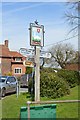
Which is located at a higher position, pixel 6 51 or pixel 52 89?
pixel 6 51

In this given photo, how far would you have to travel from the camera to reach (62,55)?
67.7m

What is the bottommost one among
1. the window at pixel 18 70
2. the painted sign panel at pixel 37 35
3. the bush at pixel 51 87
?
the window at pixel 18 70

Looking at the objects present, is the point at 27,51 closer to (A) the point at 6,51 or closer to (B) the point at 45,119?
(B) the point at 45,119

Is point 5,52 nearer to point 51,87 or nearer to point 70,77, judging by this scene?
point 70,77

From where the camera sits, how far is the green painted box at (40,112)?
274 inches

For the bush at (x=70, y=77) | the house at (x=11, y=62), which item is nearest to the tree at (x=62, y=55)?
the house at (x=11, y=62)

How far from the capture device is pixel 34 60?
1193 centimetres

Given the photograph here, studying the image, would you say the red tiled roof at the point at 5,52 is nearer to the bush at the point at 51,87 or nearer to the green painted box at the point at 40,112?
the bush at the point at 51,87

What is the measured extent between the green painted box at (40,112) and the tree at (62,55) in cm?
5914

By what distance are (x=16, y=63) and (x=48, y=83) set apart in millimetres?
42893

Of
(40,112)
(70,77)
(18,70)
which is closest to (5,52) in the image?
→ (18,70)

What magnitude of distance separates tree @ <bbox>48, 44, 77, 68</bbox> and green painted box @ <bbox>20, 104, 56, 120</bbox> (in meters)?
59.1

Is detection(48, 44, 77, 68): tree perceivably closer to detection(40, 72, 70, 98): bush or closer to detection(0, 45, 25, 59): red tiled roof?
detection(0, 45, 25, 59): red tiled roof

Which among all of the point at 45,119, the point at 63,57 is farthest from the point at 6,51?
the point at 45,119
